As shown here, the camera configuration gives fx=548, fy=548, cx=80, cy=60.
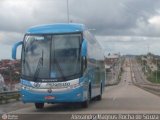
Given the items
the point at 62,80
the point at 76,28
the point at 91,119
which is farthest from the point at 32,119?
the point at 76,28

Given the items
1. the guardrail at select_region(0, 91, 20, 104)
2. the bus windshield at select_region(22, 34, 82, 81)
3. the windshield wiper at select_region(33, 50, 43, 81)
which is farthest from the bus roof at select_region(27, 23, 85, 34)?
the guardrail at select_region(0, 91, 20, 104)

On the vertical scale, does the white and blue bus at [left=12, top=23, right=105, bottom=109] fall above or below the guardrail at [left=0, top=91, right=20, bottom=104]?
above

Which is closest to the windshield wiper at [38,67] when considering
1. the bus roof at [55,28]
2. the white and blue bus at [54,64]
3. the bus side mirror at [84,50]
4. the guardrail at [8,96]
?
the white and blue bus at [54,64]

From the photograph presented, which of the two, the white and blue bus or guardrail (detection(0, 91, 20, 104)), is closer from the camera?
the white and blue bus

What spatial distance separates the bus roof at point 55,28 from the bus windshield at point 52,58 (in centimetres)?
24

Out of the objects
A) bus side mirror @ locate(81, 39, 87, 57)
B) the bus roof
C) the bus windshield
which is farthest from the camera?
the bus roof

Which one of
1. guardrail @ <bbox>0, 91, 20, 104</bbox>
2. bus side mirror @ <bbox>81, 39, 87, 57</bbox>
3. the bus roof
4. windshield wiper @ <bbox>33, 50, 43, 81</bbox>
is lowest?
guardrail @ <bbox>0, 91, 20, 104</bbox>

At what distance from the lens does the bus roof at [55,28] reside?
2309 centimetres

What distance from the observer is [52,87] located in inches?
878

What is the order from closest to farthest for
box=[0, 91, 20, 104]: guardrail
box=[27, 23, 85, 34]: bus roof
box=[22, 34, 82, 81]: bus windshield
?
1. box=[22, 34, 82, 81]: bus windshield
2. box=[27, 23, 85, 34]: bus roof
3. box=[0, 91, 20, 104]: guardrail

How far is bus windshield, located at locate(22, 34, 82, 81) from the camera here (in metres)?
22.5

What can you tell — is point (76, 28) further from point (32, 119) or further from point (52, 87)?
point (32, 119)

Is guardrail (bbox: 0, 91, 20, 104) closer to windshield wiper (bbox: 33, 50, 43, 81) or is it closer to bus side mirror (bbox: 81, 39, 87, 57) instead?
windshield wiper (bbox: 33, 50, 43, 81)

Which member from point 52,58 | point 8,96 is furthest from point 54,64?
point 8,96
